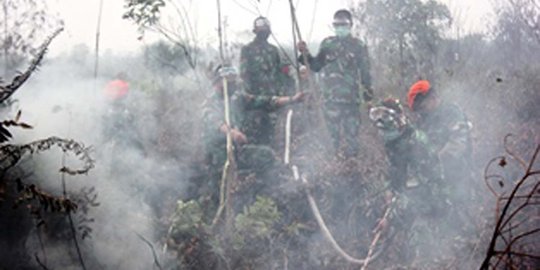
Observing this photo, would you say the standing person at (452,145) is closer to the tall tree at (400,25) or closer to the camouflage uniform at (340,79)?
the camouflage uniform at (340,79)

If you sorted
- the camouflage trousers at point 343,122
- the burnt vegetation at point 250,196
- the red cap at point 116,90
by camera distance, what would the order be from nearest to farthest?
the burnt vegetation at point 250,196, the red cap at point 116,90, the camouflage trousers at point 343,122

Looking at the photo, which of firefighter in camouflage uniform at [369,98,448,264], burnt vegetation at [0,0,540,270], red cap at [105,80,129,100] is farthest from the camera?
red cap at [105,80,129,100]

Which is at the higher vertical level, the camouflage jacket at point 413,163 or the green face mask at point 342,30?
the green face mask at point 342,30

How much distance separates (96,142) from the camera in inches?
203

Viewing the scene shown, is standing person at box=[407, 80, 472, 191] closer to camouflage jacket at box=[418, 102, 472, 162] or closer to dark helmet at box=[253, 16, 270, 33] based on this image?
camouflage jacket at box=[418, 102, 472, 162]

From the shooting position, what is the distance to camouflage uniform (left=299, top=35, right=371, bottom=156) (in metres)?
6.91

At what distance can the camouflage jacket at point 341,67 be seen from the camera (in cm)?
692

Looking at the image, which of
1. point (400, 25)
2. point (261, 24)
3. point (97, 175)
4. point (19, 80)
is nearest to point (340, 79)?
point (261, 24)

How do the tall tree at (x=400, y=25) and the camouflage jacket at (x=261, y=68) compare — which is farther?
the tall tree at (x=400, y=25)

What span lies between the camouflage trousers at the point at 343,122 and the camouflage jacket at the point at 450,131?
125 cm

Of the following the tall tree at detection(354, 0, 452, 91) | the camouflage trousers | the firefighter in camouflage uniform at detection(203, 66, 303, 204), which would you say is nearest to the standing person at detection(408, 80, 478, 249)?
the camouflage trousers

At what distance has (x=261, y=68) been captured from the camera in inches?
286

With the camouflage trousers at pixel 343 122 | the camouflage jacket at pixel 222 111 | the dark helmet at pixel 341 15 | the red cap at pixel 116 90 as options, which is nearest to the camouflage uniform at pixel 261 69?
the camouflage jacket at pixel 222 111

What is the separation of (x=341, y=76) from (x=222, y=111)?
60.8 inches
